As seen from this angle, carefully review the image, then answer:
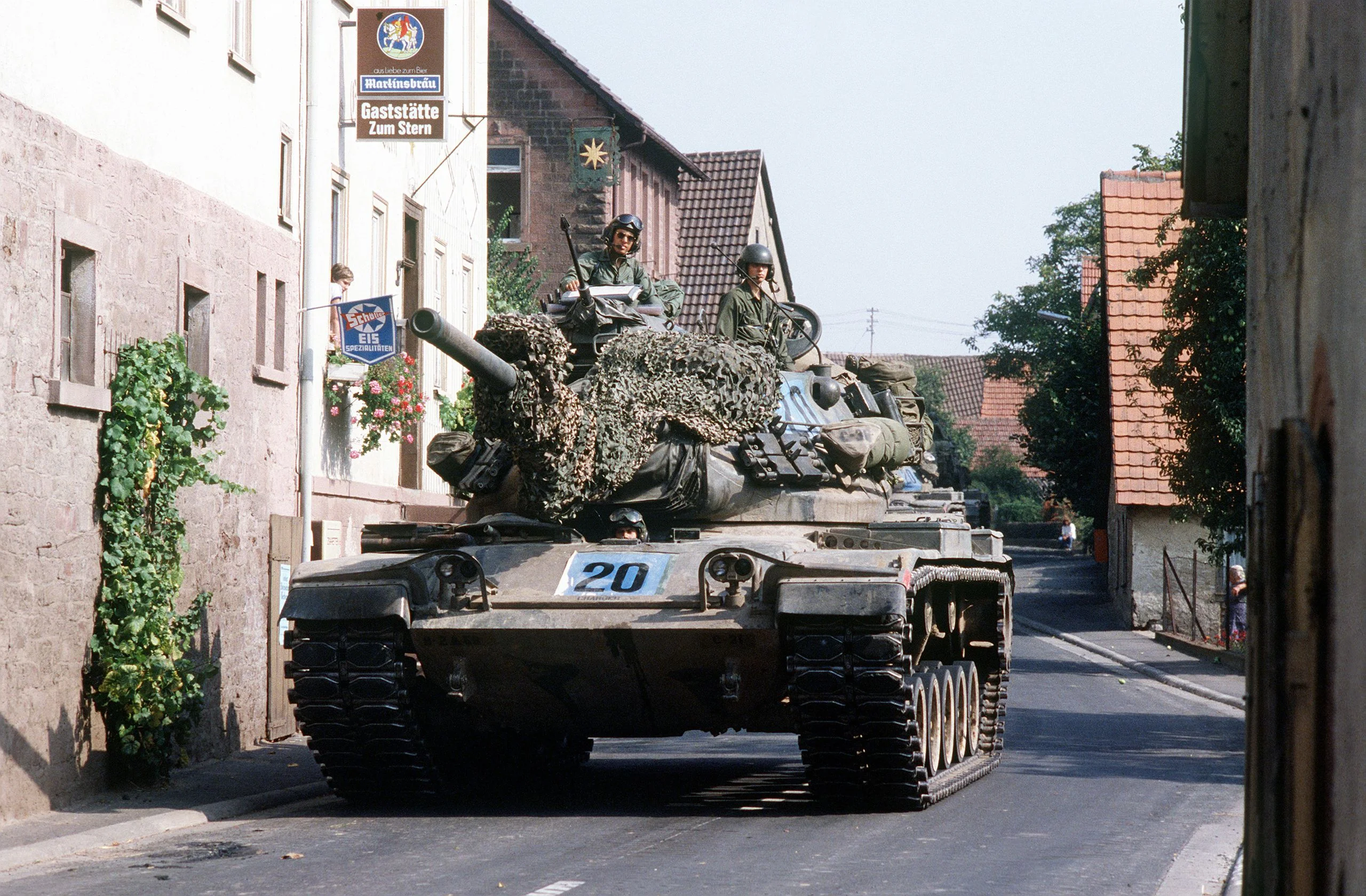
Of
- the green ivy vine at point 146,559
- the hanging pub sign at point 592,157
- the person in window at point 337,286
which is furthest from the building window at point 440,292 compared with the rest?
the hanging pub sign at point 592,157

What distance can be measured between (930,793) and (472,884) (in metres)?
3.44

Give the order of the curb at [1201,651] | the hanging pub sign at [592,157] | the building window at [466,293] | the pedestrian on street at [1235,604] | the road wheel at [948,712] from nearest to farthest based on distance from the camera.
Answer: the road wheel at [948,712]
the building window at [466,293]
the curb at [1201,651]
the pedestrian on street at [1235,604]
the hanging pub sign at [592,157]

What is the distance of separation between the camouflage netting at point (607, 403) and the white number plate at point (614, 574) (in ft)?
1.13

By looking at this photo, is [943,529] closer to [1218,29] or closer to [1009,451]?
[1218,29]

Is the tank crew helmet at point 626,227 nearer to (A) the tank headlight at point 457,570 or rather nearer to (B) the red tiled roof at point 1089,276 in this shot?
(A) the tank headlight at point 457,570

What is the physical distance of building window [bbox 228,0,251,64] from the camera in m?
14.6

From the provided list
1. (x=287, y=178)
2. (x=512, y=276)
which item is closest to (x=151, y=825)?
(x=287, y=178)

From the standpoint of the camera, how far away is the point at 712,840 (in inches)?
361

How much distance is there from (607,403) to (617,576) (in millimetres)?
1088

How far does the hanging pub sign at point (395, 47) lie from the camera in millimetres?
17156

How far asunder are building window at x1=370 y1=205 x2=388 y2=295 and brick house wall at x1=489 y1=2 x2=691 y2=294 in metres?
17.5

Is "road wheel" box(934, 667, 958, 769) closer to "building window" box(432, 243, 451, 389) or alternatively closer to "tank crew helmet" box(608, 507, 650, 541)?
"tank crew helmet" box(608, 507, 650, 541)

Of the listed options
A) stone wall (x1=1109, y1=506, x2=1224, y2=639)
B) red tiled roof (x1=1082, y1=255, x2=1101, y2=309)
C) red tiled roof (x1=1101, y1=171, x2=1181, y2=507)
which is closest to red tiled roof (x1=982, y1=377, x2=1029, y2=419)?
red tiled roof (x1=1082, y1=255, x2=1101, y2=309)

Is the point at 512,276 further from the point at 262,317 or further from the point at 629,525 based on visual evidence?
the point at 629,525
